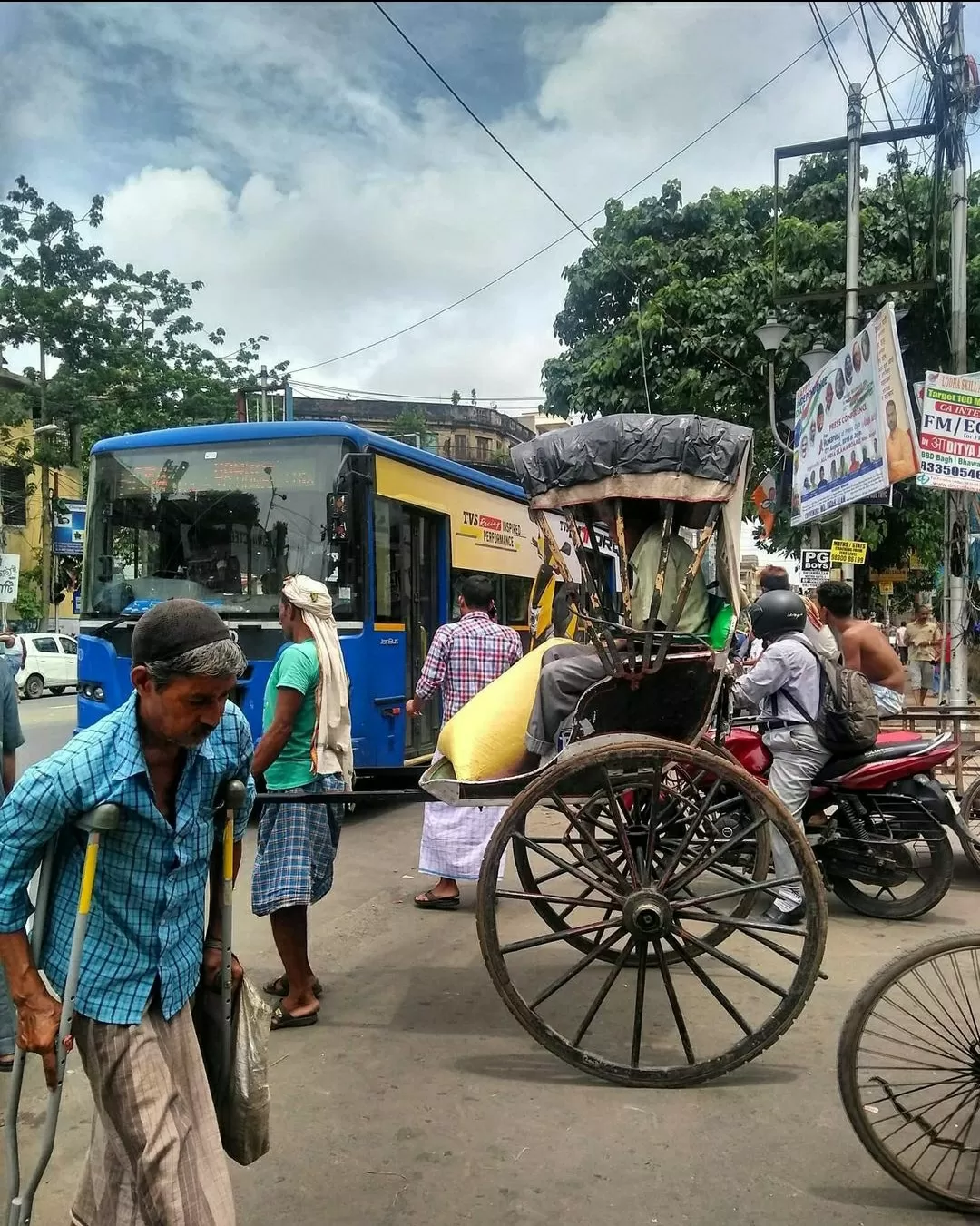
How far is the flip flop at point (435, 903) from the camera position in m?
5.16

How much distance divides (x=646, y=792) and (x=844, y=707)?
144cm

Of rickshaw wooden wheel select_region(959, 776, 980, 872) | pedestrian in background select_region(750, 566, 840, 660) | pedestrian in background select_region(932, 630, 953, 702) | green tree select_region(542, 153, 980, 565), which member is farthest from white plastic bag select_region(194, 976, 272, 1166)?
green tree select_region(542, 153, 980, 565)

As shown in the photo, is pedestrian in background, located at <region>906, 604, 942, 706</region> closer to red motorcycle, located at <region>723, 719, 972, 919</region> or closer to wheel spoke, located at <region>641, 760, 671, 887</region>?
red motorcycle, located at <region>723, 719, 972, 919</region>

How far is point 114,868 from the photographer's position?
191 centimetres

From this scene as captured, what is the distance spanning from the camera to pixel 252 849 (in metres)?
6.41

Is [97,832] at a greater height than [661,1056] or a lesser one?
greater

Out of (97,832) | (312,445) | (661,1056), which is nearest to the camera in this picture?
(97,832)

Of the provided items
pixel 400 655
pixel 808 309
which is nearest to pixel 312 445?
pixel 400 655

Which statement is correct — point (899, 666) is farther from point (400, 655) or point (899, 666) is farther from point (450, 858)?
point (400, 655)

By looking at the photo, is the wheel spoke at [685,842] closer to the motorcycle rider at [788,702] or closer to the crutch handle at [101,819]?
the motorcycle rider at [788,702]

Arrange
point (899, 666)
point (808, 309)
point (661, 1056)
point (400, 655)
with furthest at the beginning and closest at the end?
point (808, 309)
point (400, 655)
point (899, 666)
point (661, 1056)

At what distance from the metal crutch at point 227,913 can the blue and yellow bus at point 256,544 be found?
4.73 metres

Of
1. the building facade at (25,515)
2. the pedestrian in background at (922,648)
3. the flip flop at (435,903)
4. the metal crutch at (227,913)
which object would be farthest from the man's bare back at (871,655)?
the building facade at (25,515)

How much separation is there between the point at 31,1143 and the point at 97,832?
1.70m
